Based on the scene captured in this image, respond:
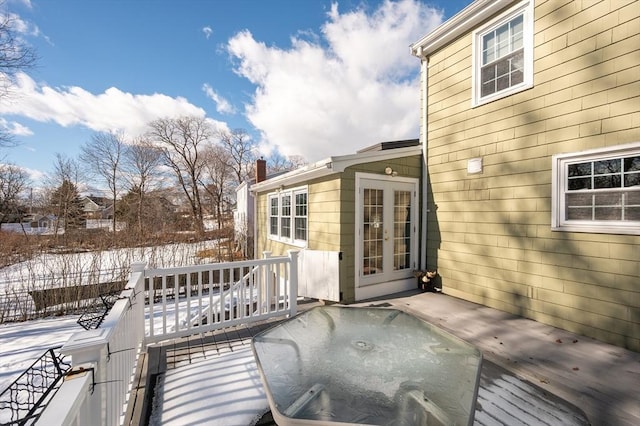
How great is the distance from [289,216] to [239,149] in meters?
20.6

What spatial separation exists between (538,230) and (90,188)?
23771 millimetres

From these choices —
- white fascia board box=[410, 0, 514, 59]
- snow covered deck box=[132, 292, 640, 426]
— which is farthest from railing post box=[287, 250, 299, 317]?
white fascia board box=[410, 0, 514, 59]

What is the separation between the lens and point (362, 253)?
483 centimetres

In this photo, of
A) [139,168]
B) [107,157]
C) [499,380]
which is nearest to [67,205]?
[139,168]

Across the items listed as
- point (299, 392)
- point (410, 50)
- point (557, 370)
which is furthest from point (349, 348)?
point (410, 50)

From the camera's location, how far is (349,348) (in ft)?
7.06

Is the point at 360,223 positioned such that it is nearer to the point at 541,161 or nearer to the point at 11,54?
the point at 541,161

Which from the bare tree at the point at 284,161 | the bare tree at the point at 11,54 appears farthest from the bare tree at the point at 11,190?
the bare tree at the point at 284,161

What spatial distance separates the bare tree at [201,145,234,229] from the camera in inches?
928

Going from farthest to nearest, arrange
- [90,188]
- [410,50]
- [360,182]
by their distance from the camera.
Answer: [90,188]
[410,50]
[360,182]

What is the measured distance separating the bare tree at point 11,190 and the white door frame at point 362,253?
61.1 ft

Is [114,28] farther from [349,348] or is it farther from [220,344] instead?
[349,348]

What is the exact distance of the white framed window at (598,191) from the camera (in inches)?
122

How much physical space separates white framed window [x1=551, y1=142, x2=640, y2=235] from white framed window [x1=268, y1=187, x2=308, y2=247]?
162 inches
